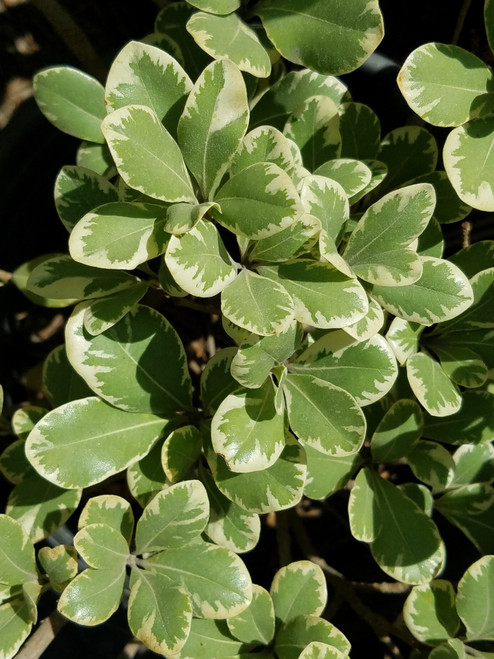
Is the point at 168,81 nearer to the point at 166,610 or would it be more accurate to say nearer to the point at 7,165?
the point at 7,165

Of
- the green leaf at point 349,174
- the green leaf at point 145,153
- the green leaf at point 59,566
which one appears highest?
the green leaf at point 145,153

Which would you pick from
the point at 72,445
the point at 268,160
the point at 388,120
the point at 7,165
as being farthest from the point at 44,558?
the point at 388,120

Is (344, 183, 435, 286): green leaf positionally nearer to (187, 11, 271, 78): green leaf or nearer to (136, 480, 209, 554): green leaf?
(187, 11, 271, 78): green leaf

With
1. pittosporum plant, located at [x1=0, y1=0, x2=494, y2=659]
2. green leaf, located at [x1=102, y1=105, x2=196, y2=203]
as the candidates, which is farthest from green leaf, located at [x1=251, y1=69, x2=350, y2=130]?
green leaf, located at [x1=102, y1=105, x2=196, y2=203]

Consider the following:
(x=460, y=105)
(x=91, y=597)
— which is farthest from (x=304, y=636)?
(x=460, y=105)

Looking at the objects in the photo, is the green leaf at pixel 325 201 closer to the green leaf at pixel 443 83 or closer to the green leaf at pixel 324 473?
the green leaf at pixel 443 83

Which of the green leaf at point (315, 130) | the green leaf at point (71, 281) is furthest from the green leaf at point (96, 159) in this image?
the green leaf at point (315, 130)
